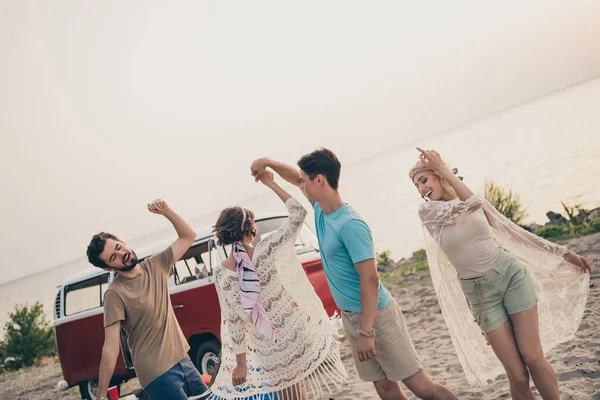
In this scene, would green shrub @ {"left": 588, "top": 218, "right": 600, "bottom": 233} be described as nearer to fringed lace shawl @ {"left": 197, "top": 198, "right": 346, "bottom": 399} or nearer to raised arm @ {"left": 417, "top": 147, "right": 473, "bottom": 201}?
raised arm @ {"left": 417, "top": 147, "right": 473, "bottom": 201}

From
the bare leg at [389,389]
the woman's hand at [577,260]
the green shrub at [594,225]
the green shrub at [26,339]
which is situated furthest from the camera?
the green shrub at [26,339]

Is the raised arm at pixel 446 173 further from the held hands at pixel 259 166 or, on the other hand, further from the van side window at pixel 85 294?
the van side window at pixel 85 294

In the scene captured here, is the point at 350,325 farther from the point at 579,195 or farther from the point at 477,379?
the point at 579,195

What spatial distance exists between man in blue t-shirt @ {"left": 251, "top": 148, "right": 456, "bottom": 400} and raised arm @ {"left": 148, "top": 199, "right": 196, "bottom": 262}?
1222 mm

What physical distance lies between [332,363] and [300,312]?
0.42 m

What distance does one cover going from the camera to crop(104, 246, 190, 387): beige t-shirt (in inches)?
143

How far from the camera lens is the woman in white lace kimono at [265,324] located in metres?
3.39

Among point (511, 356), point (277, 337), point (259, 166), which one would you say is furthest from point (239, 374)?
point (511, 356)

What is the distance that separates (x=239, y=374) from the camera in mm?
3354

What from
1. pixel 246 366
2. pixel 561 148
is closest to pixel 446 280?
pixel 246 366

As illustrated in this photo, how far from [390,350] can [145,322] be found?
1.82m

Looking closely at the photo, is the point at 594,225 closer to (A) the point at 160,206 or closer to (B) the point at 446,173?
(B) the point at 446,173

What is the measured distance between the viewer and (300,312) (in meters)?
3.55

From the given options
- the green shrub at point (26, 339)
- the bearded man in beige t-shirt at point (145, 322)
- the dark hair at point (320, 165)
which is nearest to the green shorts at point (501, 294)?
the dark hair at point (320, 165)
